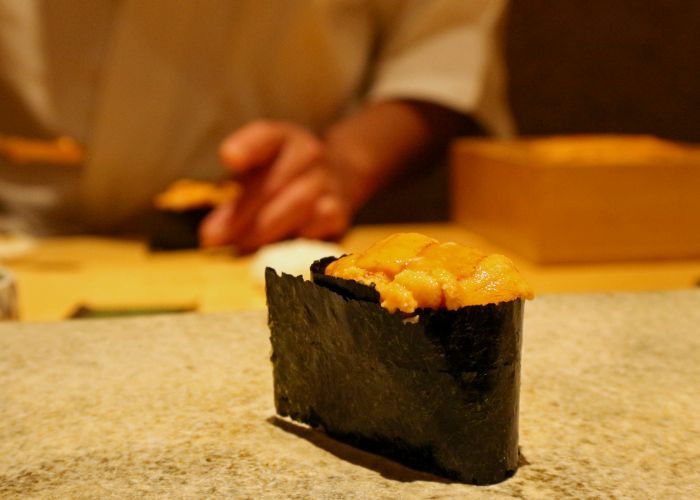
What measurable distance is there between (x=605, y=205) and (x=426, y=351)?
1.19 meters

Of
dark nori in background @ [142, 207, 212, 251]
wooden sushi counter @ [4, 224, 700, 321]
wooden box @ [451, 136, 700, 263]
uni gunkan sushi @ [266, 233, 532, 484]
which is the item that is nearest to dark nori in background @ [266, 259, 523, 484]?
uni gunkan sushi @ [266, 233, 532, 484]

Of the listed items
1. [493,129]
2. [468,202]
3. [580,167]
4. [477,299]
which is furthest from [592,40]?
[477,299]

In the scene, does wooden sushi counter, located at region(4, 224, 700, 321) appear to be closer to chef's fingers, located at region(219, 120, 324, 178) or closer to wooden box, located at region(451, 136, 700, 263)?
wooden box, located at region(451, 136, 700, 263)

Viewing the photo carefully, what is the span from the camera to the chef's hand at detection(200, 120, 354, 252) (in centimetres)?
180

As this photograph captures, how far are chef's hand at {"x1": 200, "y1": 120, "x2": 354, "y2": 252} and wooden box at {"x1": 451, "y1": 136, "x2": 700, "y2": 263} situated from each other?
1.48 ft

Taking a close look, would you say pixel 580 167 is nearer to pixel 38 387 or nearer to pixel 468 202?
pixel 468 202

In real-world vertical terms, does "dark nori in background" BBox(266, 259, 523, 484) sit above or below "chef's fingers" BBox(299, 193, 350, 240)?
below

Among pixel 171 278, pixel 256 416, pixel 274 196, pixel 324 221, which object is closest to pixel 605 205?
pixel 324 221

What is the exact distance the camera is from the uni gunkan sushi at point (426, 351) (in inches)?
25.2

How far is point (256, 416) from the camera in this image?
78cm

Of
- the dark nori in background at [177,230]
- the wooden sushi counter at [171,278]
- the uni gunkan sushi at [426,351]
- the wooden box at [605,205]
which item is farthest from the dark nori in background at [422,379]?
the dark nori in background at [177,230]

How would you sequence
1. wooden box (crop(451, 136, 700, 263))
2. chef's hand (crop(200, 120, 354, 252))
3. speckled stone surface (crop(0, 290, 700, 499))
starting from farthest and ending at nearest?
chef's hand (crop(200, 120, 354, 252)) < wooden box (crop(451, 136, 700, 263)) < speckled stone surface (crop(0, 290, 700, 499))

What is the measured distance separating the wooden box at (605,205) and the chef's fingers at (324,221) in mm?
408

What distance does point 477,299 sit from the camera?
0.64 meters
